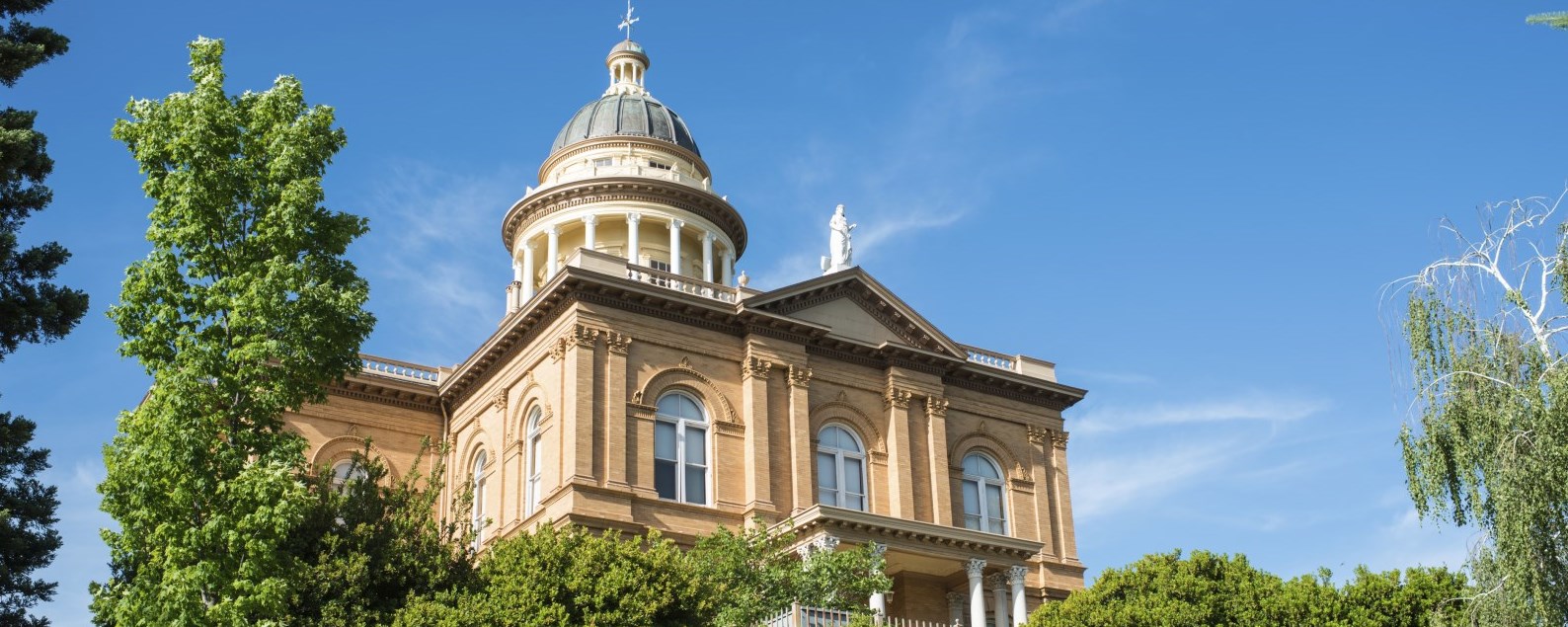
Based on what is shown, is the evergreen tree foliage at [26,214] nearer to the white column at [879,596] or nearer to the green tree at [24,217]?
the green tree at [24,217]

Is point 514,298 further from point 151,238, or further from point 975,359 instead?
point 151,238

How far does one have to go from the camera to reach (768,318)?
139 feet

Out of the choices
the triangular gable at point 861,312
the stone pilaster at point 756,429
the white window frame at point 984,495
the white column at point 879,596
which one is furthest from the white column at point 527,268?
the white column at point 879,596

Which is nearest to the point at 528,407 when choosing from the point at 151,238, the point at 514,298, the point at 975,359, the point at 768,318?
the point at 768,318

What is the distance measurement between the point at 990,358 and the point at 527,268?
1500 cm

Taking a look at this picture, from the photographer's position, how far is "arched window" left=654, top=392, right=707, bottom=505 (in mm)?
40250

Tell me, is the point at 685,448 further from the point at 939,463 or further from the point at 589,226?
the point at 589,226

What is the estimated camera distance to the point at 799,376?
4253 centimetres

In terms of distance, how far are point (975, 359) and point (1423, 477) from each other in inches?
822

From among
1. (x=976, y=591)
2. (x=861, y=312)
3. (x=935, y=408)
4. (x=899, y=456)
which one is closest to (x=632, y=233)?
(x=861, y=312)

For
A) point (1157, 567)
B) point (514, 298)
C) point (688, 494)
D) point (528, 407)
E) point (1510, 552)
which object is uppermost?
point (514, 298)

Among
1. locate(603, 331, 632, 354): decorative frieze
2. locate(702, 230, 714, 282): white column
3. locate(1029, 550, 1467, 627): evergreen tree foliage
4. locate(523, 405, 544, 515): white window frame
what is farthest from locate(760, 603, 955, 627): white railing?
locate(702, 230, 714, 282): white column

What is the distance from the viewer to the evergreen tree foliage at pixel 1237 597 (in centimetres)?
3388

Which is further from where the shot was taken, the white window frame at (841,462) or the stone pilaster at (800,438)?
the white window frame at (841,462)
